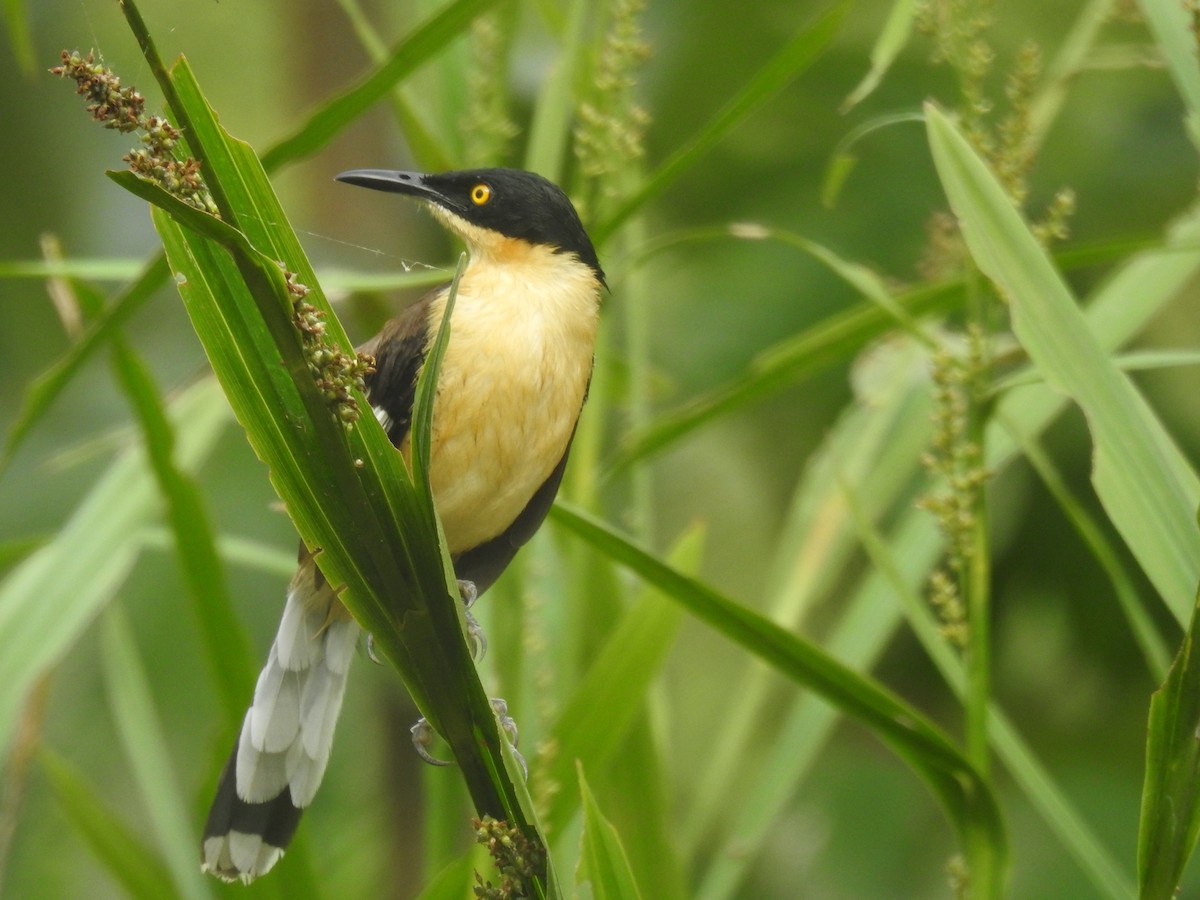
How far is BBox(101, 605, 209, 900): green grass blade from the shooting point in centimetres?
220

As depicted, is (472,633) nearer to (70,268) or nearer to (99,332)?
(99,332)

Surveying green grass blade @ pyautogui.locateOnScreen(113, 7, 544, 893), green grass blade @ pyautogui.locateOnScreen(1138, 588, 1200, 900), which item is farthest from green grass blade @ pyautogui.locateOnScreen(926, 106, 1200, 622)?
green grass blade @ pyautogui.locateOnScreen(113, 7, 544, 893)

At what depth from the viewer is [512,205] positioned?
2.04 meters

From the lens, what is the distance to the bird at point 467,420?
71.0 inches

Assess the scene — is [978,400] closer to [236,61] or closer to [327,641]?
[327,641]

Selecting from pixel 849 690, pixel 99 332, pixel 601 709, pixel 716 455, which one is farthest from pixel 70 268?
pixel 716 455

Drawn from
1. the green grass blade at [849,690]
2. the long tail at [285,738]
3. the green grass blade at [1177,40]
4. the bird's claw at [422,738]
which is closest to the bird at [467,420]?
the long tail at [285,738]

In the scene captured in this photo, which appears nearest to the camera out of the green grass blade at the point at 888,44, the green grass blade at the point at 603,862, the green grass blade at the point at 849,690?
the green grass blade at the point at 603,862

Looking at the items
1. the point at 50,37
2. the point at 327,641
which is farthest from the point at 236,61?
the point at 327,641

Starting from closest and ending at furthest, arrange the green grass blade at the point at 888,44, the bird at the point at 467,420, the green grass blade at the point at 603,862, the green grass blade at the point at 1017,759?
1. the green grass blade at the point at 603,862
2. the green grass blade at the point at 888,44
3. the green grass blade at the point at 1017,759
4. the bird at the point at 467,420

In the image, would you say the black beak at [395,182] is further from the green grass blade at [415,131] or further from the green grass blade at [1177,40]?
the green grass blade at [1177,40]

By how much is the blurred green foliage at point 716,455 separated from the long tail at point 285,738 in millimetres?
142

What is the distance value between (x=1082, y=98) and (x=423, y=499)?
3.30 metres

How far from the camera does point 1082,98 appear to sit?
376 centimetres
